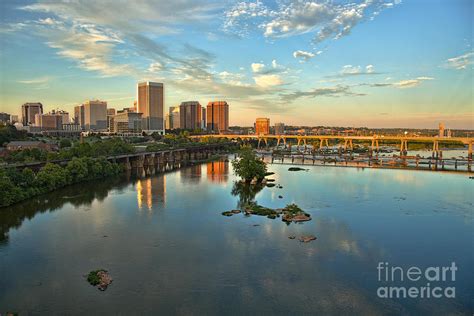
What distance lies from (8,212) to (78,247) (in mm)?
7102

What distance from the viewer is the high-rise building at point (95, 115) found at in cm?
13562

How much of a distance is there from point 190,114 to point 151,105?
78.0 ft

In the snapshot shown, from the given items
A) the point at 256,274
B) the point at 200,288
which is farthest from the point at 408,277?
the point at 200,288

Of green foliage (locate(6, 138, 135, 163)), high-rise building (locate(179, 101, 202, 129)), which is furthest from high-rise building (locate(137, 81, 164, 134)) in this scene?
green foliage (locate(6, 138, 135, 163))

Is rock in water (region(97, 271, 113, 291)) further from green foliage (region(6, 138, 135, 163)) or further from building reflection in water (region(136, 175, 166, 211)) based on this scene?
green foliage (region(6, 138, 135, 163))

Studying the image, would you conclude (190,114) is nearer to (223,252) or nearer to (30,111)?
(30,111)

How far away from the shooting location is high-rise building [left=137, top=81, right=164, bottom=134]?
378 feet

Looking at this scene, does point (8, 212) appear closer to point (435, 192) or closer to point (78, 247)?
point (78, 247)

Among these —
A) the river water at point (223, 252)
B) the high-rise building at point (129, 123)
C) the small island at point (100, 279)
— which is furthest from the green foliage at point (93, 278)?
the high-rise building at point (129, 123)

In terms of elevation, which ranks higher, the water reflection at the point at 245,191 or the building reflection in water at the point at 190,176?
the building reflection in water at the point at 190,176

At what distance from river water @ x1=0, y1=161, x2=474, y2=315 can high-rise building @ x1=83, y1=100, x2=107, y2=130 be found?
120502mm

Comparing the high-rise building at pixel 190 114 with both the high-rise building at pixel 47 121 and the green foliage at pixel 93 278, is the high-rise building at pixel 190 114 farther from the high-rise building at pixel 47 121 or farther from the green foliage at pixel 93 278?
the green foliage at pixel 93 278

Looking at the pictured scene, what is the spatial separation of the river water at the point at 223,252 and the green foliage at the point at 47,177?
778 millimetres

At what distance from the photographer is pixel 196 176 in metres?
33.2
